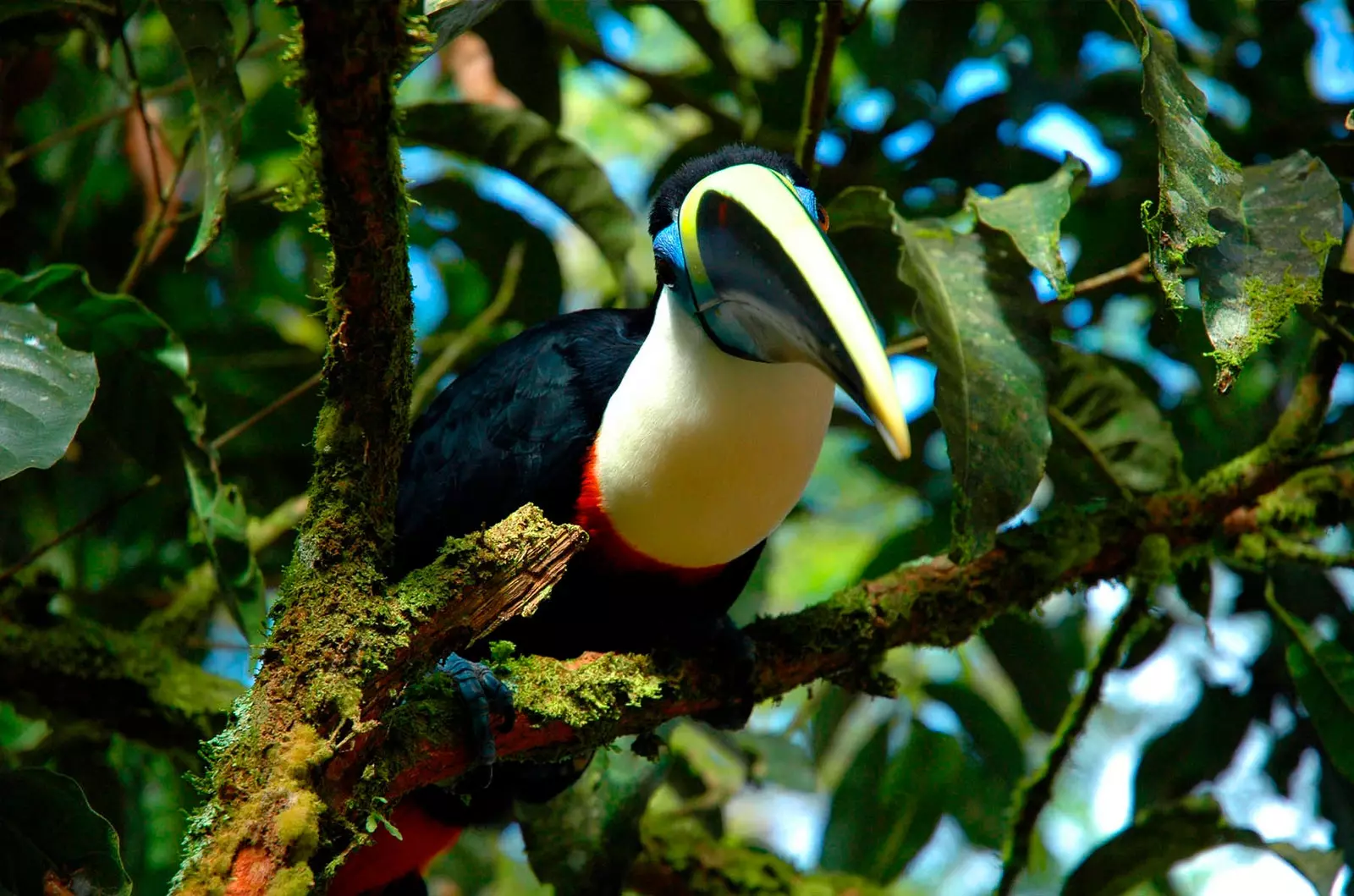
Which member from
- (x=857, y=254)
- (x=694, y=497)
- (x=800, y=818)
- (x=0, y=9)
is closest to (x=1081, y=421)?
(x=857, y=254)

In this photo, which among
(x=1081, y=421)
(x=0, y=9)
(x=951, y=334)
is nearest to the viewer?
(x=951, y=334)

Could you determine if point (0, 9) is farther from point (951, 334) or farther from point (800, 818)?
point (800, 818)

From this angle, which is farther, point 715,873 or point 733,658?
point 715,873

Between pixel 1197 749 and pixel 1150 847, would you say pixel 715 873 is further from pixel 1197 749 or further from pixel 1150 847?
pixel 1197 749

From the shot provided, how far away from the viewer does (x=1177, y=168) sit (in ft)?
5.23

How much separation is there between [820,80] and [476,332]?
1.05 metres

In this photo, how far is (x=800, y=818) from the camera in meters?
7.90

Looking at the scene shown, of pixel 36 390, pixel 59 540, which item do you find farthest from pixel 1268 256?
pixel 59 540

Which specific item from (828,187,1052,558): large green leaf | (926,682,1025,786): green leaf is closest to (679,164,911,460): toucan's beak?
(828,187,1052,558): large green leaf

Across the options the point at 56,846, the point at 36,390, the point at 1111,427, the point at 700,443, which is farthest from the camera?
the point at 1111,427

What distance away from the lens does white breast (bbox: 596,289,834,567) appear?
1.86 m

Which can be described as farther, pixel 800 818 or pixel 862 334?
pixel 800 818

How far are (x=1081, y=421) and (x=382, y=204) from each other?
1600 mm

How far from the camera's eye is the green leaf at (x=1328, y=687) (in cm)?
224
